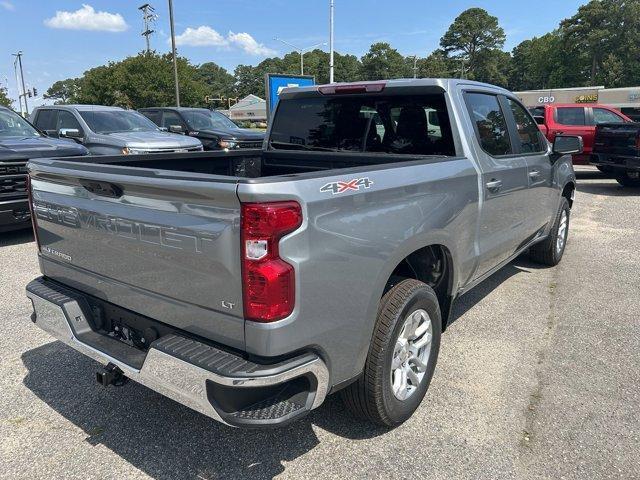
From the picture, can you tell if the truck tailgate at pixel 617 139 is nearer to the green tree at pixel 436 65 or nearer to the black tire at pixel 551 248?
the black tire at pixel 551 248

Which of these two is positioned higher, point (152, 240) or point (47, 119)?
point (47, 119)

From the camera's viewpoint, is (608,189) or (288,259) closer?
(288,259)

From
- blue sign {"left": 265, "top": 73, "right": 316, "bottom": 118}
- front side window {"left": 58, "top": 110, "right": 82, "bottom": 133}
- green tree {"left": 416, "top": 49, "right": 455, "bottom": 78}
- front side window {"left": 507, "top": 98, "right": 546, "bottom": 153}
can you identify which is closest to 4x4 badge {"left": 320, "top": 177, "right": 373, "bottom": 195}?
front side window {"left": 507, "top": 98, "right": 546, "bottom": 153}

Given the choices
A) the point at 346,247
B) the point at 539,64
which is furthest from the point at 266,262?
the point at 539,64

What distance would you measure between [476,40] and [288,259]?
107 m

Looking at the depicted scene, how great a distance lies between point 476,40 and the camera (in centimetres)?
9744

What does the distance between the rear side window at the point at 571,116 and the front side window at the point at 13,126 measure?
42.0ft

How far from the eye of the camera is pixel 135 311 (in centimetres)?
253

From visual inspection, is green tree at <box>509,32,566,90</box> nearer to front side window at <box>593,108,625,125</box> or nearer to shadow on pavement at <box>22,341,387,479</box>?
front side window at <box>593,108,625,125</box>

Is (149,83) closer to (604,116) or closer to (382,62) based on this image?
(604,116)

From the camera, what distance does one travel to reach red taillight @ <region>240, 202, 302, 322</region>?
1959mm

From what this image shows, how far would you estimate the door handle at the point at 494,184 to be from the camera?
3.61 m

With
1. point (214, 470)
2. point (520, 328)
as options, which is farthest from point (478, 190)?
point (214, 470)

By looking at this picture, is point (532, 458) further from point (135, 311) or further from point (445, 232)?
point (135, 311)
